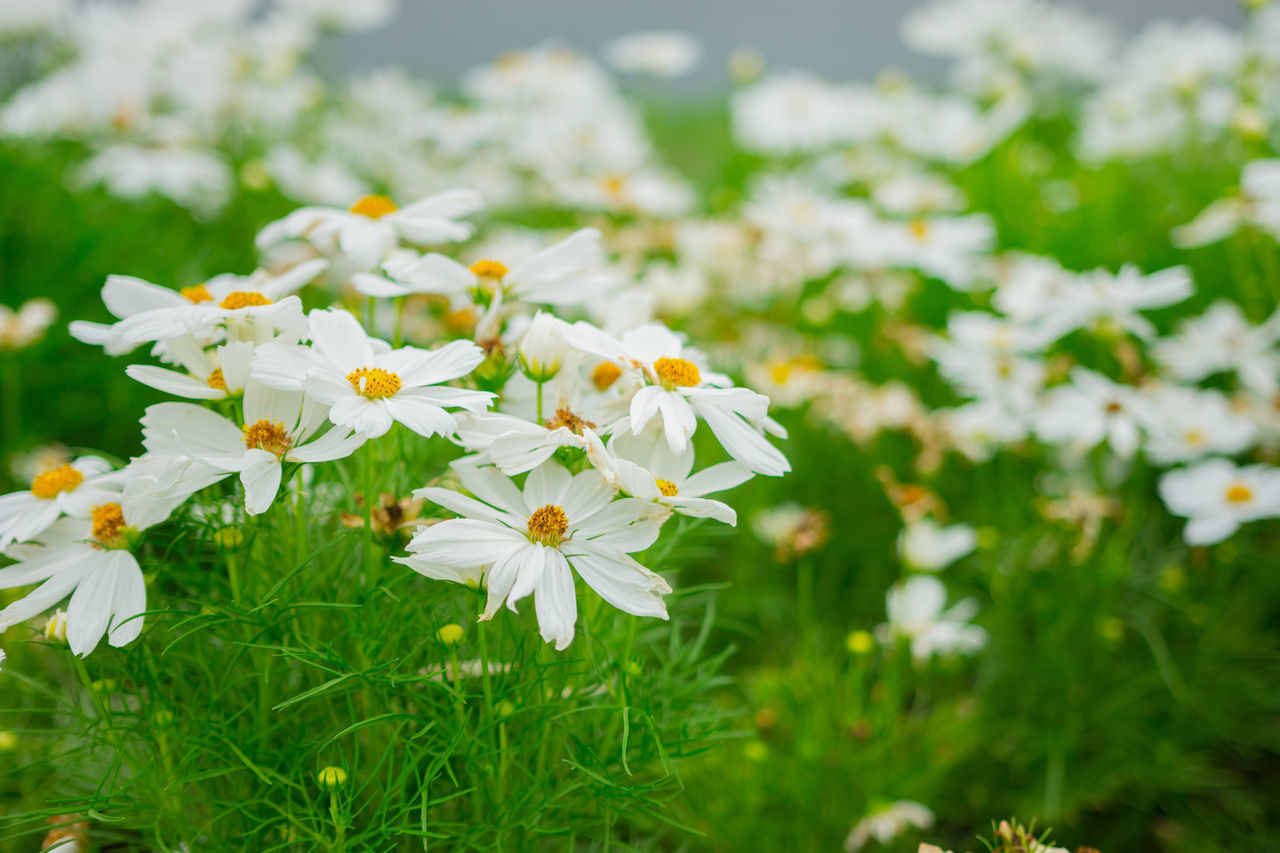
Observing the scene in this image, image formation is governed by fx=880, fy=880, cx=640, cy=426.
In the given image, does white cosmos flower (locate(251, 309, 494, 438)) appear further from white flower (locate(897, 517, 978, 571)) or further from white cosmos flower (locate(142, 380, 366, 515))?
white flower (locate(897, 517, 978, 571))

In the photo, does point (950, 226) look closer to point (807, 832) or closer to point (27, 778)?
point (807, 832)

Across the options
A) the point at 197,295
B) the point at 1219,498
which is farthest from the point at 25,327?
the point at 1219,498

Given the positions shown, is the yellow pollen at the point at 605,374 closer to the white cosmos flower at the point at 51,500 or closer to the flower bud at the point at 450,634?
the flower bud at the point at 450,634

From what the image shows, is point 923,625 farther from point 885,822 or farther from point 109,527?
point 109,527

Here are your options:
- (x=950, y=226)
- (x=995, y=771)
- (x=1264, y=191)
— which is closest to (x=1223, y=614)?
(x=995, y=771)

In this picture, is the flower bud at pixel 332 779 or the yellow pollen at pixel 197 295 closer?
the flower bud at pixel 332 779

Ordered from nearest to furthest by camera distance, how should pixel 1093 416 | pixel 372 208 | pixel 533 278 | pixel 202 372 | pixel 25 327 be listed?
pixel 202 372 → pixel 533 278 → pixel 372 208 → pixel 25 327 → pixel 1093 416

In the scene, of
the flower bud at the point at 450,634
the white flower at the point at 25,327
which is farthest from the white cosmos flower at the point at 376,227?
the white flower at the point at 25,327
